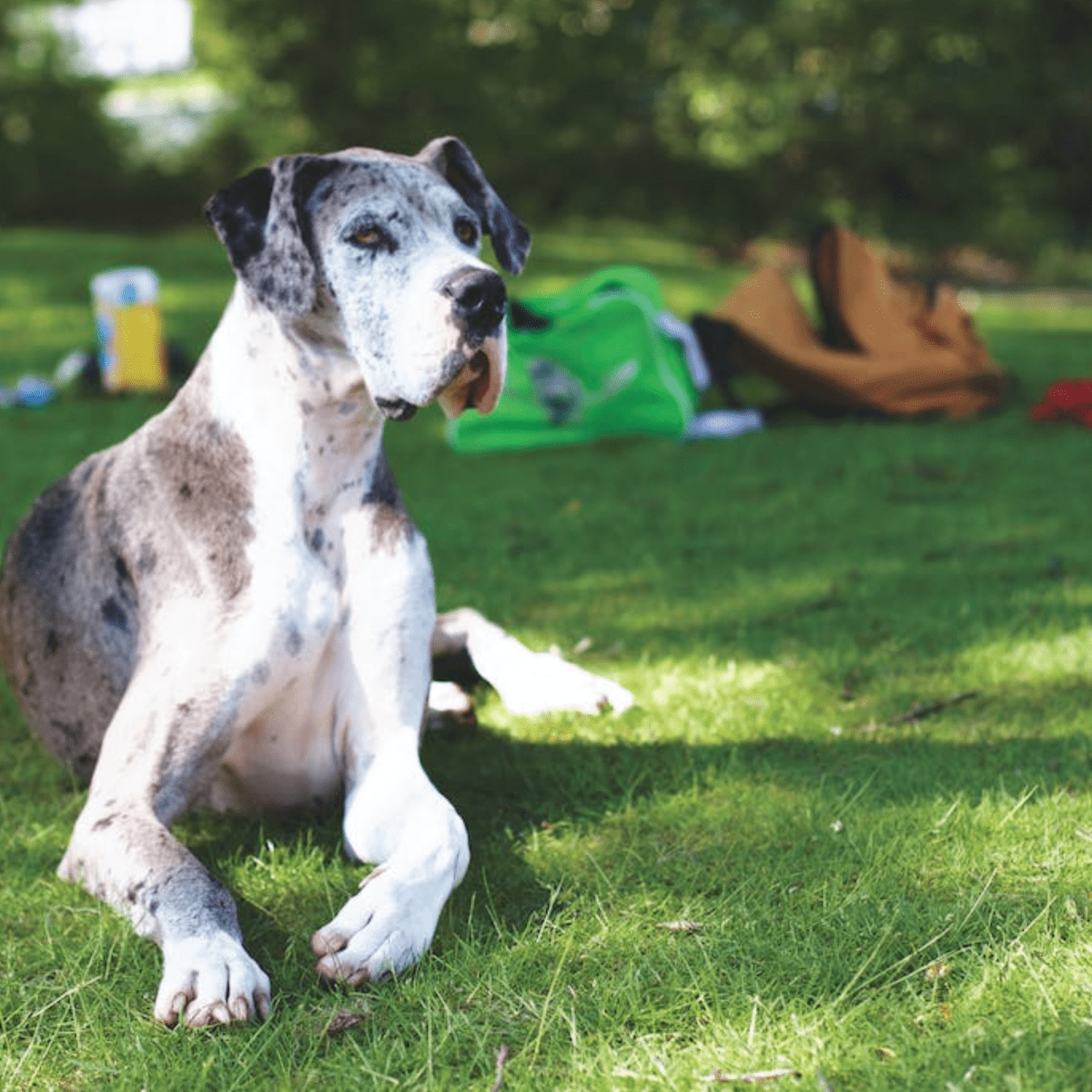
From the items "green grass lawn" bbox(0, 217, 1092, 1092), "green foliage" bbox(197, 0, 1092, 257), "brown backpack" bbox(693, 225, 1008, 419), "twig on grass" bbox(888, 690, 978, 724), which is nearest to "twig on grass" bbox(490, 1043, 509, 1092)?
"green grass lawn" bbox(0, 217, 1092, 1092)

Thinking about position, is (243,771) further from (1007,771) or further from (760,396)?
(760,396)

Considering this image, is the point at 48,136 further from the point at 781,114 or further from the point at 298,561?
the point at 298,561

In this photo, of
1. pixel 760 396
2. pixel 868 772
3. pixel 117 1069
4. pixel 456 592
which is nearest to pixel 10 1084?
pixel 117 1069

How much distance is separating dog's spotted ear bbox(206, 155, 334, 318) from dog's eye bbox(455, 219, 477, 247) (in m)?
0.27

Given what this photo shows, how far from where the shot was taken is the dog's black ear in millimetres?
3291

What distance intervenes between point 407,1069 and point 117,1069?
0.45 metres

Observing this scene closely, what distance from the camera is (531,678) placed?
4.02m

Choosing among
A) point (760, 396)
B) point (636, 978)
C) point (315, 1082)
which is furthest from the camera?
point (760, 396)

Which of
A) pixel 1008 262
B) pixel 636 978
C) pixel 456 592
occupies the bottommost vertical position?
pixel 1008 262

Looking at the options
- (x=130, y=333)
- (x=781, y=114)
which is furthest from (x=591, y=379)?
(x=781, y=114)

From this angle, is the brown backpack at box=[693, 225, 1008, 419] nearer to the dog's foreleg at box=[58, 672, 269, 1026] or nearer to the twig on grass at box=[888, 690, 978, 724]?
the twig on grass at box=[888, 690, 978, 724]

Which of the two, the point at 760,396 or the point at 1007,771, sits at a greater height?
the point at 1007,771

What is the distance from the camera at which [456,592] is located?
5.19 m

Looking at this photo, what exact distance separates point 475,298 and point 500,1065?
1306 mm
